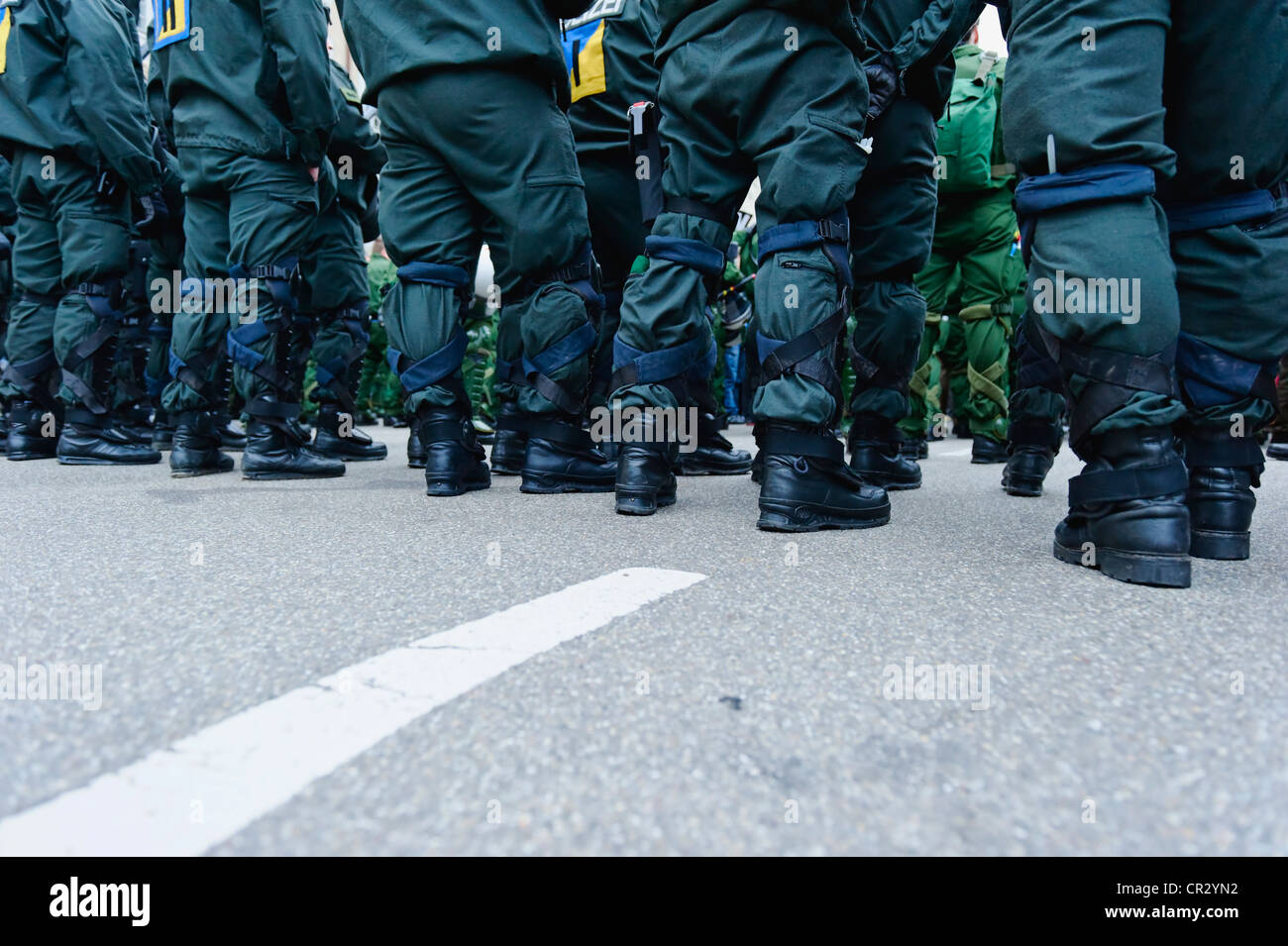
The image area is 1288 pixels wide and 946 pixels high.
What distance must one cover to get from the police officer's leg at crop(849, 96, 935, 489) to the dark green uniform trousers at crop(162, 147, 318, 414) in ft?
6.55

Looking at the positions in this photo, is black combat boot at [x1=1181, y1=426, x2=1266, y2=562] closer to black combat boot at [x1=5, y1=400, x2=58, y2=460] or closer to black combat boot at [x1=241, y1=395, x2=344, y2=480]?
black combat boot at [x1=241, y1=395, x2=344, y2=480]

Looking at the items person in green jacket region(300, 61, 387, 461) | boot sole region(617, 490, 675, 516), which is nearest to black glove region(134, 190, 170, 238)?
person in green jacket region(300, 61, 387, 461)

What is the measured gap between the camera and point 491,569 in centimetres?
129

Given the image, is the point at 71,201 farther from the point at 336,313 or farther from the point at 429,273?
the point at 429,273

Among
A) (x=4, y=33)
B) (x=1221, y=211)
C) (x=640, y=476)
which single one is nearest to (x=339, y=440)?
(x=4, y=33)

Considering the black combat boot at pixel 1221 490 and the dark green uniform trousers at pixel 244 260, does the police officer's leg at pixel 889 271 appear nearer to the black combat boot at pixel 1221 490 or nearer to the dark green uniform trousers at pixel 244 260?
the black combat boot at pixel 1221 490

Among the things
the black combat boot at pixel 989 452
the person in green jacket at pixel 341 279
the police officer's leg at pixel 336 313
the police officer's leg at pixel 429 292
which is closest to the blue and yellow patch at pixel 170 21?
the person in green jacket at pixel 341 279

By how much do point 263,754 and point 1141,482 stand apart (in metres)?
1.29

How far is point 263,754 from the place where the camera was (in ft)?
2.11

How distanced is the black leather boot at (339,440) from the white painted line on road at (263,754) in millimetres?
3086

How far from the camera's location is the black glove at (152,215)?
4031 mm
